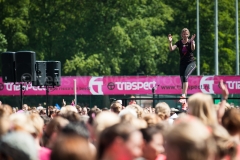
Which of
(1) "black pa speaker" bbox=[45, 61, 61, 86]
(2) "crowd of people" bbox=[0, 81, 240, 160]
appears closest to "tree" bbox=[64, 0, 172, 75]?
(1) "black pa speaker" bbox=[45, 61, 61, 86]

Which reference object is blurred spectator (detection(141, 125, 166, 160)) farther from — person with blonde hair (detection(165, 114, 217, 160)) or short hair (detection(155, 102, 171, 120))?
short hair (detection(155, 102, 171, 120))

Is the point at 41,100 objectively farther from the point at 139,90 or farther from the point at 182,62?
the point at 182,62

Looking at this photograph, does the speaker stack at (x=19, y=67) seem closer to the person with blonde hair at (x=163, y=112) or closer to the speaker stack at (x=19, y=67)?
the speaker stack at (x=19, y=67)

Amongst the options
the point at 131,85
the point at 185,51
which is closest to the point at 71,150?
the point at 185,51

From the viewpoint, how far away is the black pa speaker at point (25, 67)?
2136 centimetres

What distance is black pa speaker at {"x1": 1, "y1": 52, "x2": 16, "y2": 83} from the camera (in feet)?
70.2

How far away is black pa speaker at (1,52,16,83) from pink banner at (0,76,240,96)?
12.4 meters

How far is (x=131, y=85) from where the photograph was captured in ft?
115

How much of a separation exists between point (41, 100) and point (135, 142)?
41.8 meters

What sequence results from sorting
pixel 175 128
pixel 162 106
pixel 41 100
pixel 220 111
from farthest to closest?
pixel 41 100
pixel 162 106
pixel 220 111
pixel 175 128

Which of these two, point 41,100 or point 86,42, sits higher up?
point 86,42

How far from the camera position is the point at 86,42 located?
52.1 metres

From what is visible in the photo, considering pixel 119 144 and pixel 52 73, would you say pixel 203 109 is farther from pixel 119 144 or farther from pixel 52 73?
pixel 52 73

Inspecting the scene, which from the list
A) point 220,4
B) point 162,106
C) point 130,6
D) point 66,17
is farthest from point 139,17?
point 162,106
